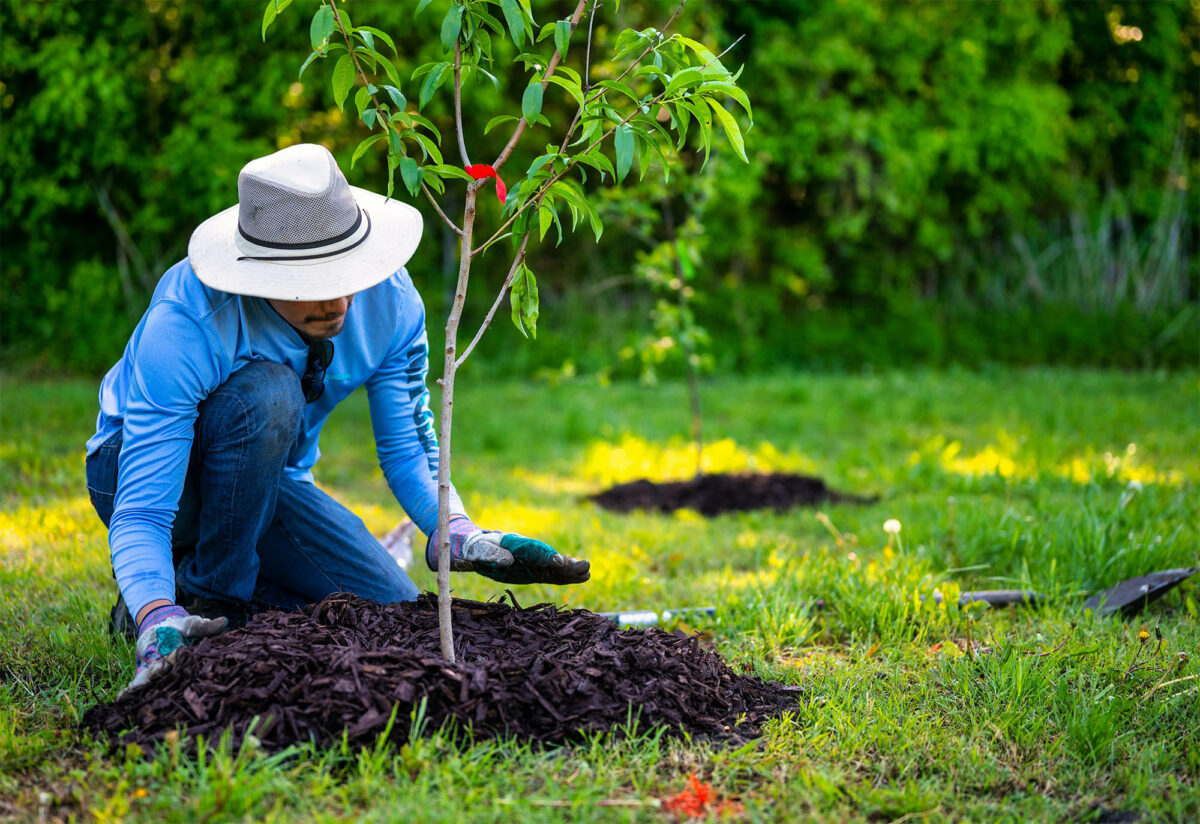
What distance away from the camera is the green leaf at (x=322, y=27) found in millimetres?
1841

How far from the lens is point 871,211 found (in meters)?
9.73

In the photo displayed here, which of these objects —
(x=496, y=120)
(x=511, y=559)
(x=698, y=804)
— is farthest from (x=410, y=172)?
(x=698, y=804)

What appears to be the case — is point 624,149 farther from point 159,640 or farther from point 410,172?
point 159,640

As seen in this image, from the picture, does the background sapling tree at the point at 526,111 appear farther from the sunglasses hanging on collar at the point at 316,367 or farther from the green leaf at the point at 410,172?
the sunglasses hanging on collar at the point at 316,367

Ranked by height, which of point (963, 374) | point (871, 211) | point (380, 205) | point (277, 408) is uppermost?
point (380, 205)

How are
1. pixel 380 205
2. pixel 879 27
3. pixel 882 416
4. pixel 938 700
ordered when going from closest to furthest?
pixel 938 700, pixel 380 205, pixel 882 416, pixel 879 27

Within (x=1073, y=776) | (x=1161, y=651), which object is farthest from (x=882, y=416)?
(x=1073, y=776)

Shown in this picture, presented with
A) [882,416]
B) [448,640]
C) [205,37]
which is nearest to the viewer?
[448,640]

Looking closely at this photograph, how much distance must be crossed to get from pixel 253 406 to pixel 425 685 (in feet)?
2.68

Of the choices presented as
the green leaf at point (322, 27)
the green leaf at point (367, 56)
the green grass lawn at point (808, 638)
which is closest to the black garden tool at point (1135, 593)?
the green grass lawn at point (808, 638)

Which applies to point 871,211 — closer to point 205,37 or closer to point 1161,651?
point 205,37

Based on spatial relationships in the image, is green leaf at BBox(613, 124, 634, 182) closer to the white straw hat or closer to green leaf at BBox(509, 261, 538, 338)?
green leaf at BBox(509, 261, 538, 338)

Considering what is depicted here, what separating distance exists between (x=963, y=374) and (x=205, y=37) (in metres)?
6.75

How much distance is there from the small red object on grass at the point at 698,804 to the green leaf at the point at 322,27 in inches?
61.6
